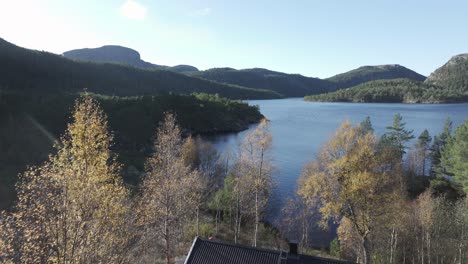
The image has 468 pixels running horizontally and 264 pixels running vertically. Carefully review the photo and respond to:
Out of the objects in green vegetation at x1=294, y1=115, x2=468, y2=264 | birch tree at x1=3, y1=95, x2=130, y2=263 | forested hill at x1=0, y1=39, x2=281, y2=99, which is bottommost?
green vegetation at x1=294, y1=115, x2=468, y2=264

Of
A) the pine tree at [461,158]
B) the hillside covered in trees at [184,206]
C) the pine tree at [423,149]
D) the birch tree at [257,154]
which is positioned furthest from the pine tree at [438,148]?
the birch tree at [257,154]

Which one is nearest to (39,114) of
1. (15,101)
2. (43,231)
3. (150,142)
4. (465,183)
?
A: (15,101)

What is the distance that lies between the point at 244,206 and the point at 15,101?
54450 mm

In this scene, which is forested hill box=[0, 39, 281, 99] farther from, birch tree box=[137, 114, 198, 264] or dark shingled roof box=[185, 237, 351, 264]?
dark shingled roof box=[185, 237, 351, 264]

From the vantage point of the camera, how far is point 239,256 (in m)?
17.9

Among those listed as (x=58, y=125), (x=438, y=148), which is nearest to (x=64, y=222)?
(x=58, y=125)

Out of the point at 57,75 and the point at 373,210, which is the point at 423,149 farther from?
the point at 57,75

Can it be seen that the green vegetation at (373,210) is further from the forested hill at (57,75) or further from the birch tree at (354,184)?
the forested hill at (57,75)

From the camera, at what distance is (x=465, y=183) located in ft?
139

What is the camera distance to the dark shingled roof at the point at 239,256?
17516 mm

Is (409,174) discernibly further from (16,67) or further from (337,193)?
(16,67)

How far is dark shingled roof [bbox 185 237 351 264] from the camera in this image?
1752 centimetres

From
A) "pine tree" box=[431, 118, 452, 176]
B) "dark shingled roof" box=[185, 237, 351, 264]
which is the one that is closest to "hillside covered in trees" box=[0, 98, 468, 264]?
"dark shingled roof" box=[185, 237, 351, 264]

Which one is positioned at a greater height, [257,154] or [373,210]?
[257,154]
